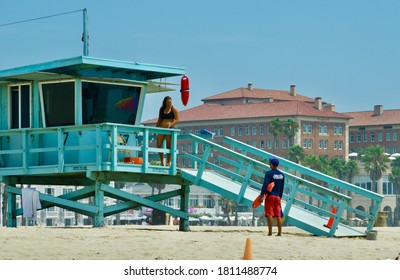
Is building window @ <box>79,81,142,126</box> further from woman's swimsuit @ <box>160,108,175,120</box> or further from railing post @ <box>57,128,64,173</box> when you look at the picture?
woman's swimsuit @ <box>160,108,175,120</box>

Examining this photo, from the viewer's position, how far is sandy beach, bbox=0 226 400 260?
1916 cm

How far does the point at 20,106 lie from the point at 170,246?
920 cm

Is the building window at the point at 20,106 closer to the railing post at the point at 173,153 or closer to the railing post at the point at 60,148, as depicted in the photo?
the railing post at the point at 60,148

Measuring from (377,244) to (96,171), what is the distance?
6.28 m

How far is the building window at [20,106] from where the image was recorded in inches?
1136

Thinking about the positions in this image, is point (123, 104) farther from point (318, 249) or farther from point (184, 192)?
point (318, 249)

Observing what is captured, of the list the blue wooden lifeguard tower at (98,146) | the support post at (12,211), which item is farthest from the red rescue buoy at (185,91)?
the support post at (12,211)

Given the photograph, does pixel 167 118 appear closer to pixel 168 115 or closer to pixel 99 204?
pixel 168 115

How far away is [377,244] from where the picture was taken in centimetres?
2409

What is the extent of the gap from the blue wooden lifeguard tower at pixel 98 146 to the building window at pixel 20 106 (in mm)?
22

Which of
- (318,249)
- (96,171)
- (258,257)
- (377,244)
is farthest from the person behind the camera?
(96,171)

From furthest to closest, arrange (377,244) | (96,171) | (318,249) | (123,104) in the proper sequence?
(123,104)
(96,171)
(377,244)
(318,249)

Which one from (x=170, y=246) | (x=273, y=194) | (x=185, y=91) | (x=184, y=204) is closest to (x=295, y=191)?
(x=273, y=194)
